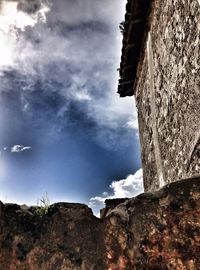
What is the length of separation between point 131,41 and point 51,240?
252 inches

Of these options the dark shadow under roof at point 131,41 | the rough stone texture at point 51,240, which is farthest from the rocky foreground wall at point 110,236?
the dark shadow under roof at point 131,41

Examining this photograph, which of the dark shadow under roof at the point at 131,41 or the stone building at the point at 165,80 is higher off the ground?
the dark shadow under roof at the point at 131,41

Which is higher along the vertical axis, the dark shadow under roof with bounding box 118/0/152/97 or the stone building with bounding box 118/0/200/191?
the dark shadow under roof with bounding box 118/0/152/97

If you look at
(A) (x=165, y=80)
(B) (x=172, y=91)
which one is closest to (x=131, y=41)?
(A) (x=165, y=80)

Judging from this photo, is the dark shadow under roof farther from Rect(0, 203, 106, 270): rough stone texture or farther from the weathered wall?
Rect(0, 203, 106, 270): rough stone texture

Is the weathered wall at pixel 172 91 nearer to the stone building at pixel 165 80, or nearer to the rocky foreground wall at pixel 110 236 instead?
the stone building at pixel 165 80

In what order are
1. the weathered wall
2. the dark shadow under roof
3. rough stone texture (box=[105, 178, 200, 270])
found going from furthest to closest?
the dark shadow under roof → the weathered wall → rough stone texture (box=[105, 178, 200, 270])

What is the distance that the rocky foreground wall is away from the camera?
1471mm

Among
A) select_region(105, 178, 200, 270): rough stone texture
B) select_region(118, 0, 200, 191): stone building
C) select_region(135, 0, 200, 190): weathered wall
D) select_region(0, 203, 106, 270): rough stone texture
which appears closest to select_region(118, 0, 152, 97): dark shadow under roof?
select_region(118, 0, 200, 191): stone building

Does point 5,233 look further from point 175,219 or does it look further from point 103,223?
point 175,219

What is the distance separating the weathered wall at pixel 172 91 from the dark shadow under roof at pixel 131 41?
0.34m

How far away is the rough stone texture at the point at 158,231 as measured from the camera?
146 centimetres

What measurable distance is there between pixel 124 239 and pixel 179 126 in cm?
361

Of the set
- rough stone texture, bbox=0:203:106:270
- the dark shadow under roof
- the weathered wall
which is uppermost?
the dark shadow under roof
